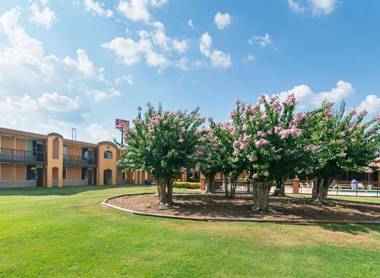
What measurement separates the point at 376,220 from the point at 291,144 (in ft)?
14.1

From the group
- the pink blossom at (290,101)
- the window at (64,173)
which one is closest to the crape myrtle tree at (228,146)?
the pink blossom at (290,101)

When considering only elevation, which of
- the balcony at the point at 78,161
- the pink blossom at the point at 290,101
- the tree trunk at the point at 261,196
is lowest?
the tree trunk at the point at 261,196

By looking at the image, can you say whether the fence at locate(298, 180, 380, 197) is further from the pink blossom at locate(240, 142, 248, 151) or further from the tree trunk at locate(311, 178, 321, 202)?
the pink blossom at locate(240, 142, 248, 151)

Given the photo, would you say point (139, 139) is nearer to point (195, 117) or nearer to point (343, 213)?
point (195, 117)

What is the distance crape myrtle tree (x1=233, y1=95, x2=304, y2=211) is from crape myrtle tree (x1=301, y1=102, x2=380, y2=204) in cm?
236

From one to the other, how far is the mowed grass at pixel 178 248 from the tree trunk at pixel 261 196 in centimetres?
289

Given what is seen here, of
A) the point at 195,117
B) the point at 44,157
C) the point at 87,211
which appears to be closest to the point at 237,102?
the point at 195,117

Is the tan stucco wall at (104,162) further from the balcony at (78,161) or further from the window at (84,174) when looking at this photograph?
the window at (84,174)

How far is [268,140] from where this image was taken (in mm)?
12125

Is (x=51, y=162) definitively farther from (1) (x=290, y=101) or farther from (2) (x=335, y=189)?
(2) (x=335, y=189)

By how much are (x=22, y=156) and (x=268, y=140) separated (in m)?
29.5

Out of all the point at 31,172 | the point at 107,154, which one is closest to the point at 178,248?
the point at 31,172

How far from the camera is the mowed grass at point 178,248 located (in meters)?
6.11

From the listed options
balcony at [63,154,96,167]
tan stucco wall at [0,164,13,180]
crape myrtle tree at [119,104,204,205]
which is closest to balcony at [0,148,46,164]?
tan stucco wall at [0,164,13,180]
